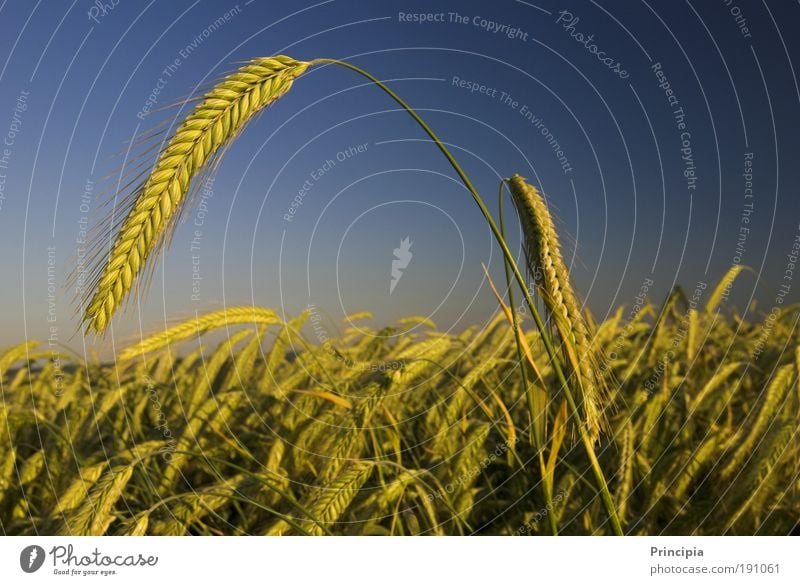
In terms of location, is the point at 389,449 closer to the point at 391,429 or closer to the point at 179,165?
the point at 391,429

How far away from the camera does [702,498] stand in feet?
8.64

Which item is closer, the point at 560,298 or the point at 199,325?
the point at 560,298

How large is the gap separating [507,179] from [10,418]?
8.49 ft

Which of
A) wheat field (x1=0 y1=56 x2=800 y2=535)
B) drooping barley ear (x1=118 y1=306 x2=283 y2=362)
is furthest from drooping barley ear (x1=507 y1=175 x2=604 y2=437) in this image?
drooping barley ear (x1=118 y1=306 x2=283 y2=362)

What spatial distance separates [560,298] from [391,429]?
137 centimetres

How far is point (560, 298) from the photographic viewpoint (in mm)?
1600

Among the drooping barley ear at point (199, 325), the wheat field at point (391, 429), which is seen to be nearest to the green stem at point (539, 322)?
the wheat field at point (391, 429)

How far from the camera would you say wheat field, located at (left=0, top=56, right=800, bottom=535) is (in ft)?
5.24
